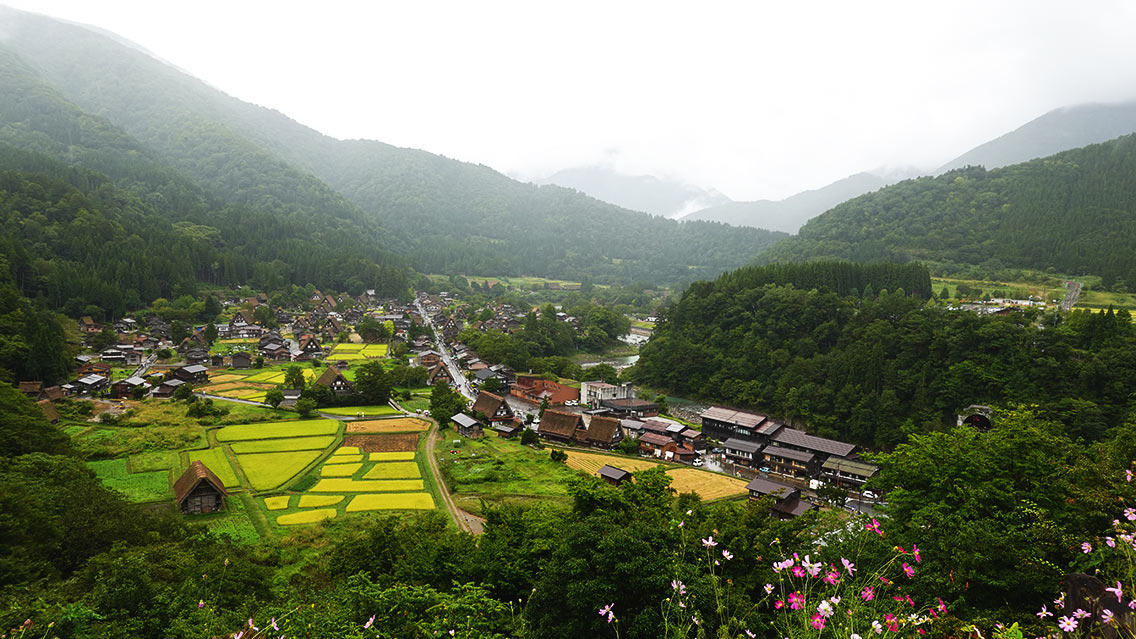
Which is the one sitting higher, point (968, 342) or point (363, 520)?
point (968, 342)

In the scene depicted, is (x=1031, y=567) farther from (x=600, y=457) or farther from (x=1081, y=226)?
(x=1081, y=226)

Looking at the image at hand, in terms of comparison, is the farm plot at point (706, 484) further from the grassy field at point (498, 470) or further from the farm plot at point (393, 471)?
the farm plot at point (393, 471)

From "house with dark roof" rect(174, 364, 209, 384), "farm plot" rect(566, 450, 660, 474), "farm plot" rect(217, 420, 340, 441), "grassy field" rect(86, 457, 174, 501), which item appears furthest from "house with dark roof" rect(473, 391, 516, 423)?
"house with dark roof" rect(174, 364, 209, 384)

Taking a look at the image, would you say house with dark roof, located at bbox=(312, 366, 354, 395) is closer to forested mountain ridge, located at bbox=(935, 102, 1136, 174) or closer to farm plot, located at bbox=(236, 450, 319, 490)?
farm plot, located at bbox=(236, 450, 319, 490)


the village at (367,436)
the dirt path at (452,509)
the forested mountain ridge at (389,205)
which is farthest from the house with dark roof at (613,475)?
the forested mountain ridge at (389,205)

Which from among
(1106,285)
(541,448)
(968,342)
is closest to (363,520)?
(541,448)

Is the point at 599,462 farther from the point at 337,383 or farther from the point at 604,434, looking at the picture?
the point at 337,383
